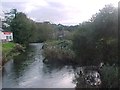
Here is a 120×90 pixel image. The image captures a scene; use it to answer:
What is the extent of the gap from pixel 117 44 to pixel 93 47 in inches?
109

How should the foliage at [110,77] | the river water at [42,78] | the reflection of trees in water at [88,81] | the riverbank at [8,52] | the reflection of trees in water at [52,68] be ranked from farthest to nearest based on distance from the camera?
the riverbank at [8,52]
the reflection of trees in water at [52,68]
the river water at [42,78]
the reflection of trees in water at [88,81]
the foliage at [110,77]

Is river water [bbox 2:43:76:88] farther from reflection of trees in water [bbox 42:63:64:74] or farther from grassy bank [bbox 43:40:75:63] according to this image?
grassy bank [bbox 43:40:75:63]

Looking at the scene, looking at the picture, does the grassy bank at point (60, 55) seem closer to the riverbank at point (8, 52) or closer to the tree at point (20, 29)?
the riverbank at point (8, 52)

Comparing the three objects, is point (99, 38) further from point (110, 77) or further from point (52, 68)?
point (52, 68)

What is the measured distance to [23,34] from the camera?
58.9 meters

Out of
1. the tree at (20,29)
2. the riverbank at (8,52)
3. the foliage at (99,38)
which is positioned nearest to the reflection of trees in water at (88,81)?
the foliage at (99,38)

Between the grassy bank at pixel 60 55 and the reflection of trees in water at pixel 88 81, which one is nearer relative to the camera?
the reflection of trees in water at pixel 88 81

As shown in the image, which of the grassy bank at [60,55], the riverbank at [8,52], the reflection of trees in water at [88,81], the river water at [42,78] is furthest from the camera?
the riverbank at [8,52]

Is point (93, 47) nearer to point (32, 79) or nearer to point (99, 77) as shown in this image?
point (99, 77)

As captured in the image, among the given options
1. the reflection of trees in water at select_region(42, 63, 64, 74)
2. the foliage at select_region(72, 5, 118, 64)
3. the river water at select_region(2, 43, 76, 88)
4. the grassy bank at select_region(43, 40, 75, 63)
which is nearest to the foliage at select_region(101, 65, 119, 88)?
the foliage at select_region(72, 5, 118, 64)

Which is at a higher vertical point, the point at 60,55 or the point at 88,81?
the point at 60,55

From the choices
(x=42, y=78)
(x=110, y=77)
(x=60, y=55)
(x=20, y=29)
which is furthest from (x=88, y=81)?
(x=20, y=29)

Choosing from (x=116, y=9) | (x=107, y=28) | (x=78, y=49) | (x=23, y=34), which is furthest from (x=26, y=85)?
(x=23, y=34)

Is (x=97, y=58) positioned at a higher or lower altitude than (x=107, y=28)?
lower
